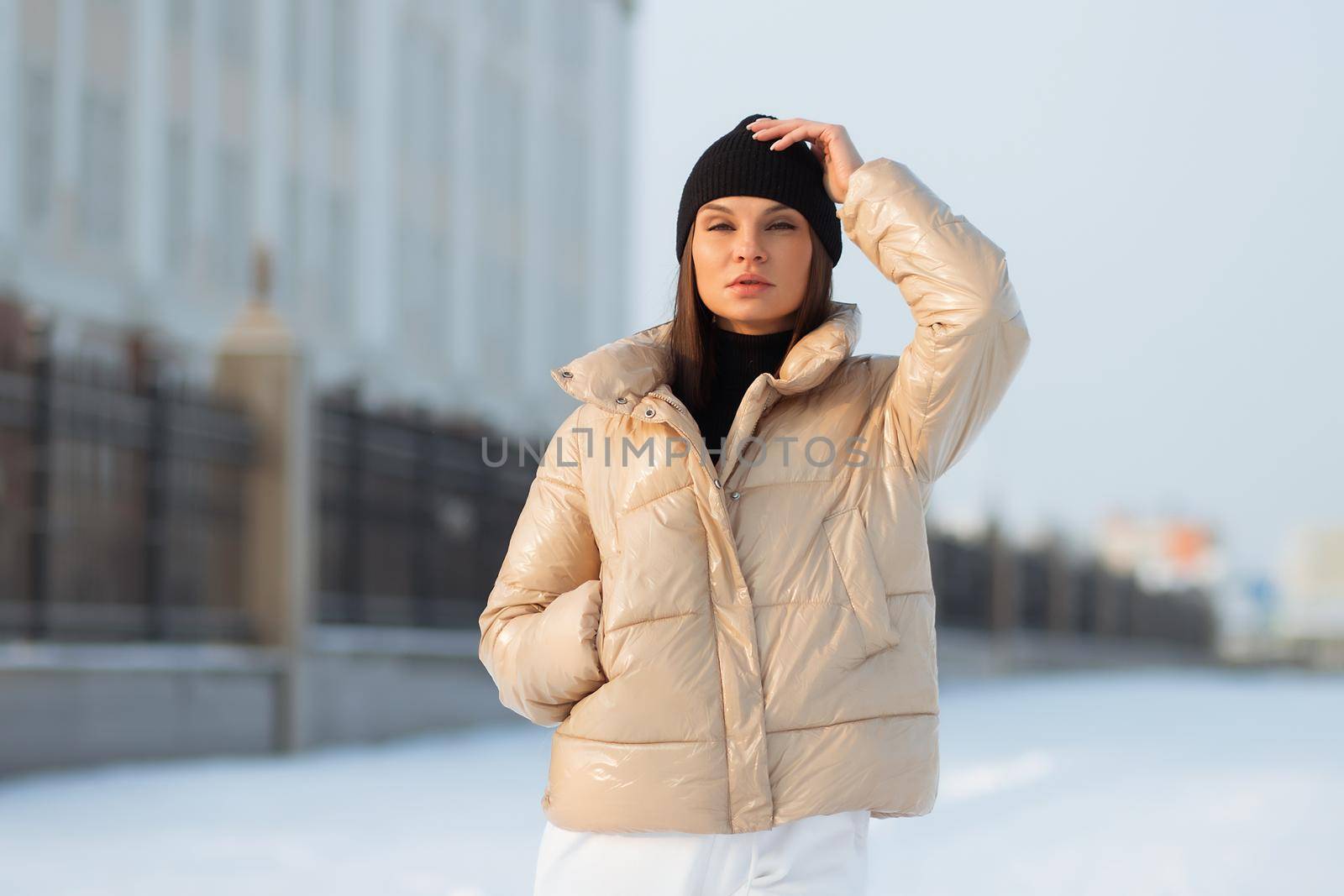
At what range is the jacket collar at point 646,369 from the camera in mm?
2164

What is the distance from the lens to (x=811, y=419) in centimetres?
221

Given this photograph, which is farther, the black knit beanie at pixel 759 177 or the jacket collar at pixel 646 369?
the black knit beanie at pixel 759 177

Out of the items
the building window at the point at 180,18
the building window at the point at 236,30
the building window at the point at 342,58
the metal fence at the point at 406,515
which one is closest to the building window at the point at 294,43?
the building window at the point at 342,58

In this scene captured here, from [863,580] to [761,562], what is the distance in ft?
0.45

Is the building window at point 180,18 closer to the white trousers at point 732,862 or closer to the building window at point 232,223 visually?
the building window at point 232,223

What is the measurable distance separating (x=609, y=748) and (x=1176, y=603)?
3664 cm

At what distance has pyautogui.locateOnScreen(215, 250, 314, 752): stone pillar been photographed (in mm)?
9594

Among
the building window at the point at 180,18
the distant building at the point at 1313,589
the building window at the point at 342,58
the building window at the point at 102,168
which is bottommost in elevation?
the distant building at the point at 1313,589

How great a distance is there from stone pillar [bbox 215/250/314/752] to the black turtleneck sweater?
7.61m

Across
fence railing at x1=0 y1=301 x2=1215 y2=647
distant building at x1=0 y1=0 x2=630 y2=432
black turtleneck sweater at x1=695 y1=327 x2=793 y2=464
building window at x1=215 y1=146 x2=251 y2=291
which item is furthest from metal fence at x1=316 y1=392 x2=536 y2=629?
black turtleneck sweater at x1=695 y1=327 x2=793 y2=464

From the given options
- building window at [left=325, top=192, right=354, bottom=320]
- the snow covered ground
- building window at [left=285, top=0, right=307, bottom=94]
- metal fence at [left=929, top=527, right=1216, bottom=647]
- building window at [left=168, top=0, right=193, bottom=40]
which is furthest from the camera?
metal fence at [left=929, top=527, right=1216, bottom=647]

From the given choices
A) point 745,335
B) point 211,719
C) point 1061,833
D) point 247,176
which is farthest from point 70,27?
point 745,335

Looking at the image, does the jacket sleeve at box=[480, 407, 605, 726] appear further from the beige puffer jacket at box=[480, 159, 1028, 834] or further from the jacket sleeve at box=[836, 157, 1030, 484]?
the jacket sleeve at box=[836, 157, 1030, 484]

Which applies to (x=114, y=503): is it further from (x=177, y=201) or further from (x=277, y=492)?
(x=177, y=201)
